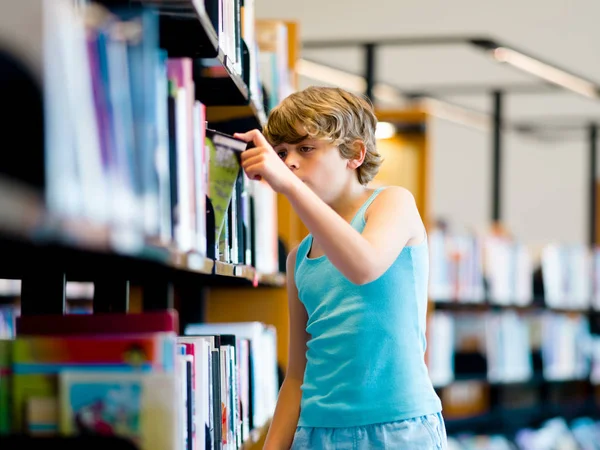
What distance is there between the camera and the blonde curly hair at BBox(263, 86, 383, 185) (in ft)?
5.27

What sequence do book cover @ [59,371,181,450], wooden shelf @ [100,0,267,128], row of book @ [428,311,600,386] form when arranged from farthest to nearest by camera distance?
row of book @ [428,311,600,386]
wooden shelf @ [100,0,267,128]
book cover @ [59,371,181,450]

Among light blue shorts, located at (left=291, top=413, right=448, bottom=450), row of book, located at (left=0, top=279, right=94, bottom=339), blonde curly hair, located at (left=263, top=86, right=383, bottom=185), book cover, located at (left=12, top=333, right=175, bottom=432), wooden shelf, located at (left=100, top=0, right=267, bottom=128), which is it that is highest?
wooden shelf, located at (left=100, top=0, right=267, bottom=128)

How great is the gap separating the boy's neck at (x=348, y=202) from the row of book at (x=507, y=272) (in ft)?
9.20

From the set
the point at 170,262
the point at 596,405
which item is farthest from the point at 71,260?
the point at 596,405

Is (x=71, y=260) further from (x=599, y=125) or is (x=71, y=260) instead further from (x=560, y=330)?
(x=599, y=125)

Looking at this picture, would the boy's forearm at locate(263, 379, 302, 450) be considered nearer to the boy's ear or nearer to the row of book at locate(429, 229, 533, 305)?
the boy's ear

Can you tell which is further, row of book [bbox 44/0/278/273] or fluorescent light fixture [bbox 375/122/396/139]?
fluorescent light fixture [bbox 375/122/396/139]

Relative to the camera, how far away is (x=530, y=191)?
9328mm

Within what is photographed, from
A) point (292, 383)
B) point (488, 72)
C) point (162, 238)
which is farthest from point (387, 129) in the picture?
point (488, 72)

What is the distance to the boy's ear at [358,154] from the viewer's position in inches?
66.5

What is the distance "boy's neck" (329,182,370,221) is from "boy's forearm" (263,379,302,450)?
354 mm

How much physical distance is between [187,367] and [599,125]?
6.28m

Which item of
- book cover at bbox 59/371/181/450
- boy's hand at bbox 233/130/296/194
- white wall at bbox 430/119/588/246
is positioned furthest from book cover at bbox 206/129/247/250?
white wall at bbox 430/119/588/246

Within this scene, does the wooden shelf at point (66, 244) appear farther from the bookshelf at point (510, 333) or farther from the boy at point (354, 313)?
the bookshelf at point (510, 333)
